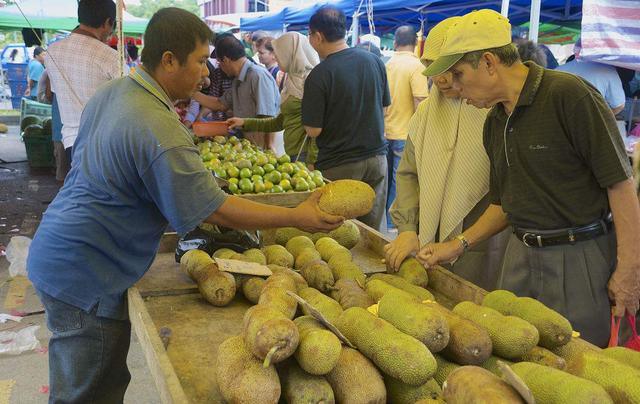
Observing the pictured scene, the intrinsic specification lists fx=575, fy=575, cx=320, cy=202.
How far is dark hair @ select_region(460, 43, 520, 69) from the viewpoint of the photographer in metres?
2.29

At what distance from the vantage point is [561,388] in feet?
4.17

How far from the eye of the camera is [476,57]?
2.29 meters

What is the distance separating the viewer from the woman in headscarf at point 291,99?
5320 millimetres

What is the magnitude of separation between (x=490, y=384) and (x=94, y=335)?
1616 mm

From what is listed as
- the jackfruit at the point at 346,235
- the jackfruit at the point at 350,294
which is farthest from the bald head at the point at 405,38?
the jackfruit at the point at 350,294

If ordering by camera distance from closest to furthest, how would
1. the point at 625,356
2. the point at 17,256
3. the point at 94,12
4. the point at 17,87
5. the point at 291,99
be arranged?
the point at 625,356 < the point at 94,12 < the point at 17,256 < the point at 291,99 < the point at 17,87

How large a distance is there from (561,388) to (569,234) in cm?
130

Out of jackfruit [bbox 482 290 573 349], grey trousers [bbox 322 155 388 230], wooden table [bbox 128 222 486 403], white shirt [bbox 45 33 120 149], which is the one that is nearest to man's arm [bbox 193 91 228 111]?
white shirt [bbox 45 33 120 149]

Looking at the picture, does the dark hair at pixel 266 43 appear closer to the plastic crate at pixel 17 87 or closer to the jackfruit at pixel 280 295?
the jackfruit at pixel 280 295

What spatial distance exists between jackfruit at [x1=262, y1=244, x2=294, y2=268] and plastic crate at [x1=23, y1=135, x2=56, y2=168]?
9336 millimetres

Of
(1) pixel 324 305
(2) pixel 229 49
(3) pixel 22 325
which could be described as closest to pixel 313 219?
(1) pixel 324 305

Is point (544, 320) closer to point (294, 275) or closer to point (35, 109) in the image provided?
point (294, 275)

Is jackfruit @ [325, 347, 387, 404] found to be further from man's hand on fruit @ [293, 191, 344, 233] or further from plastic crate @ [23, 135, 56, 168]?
plastic crate @ [23, 135, 56, 168]

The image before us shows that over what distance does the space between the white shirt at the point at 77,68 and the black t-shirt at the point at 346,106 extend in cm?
178
